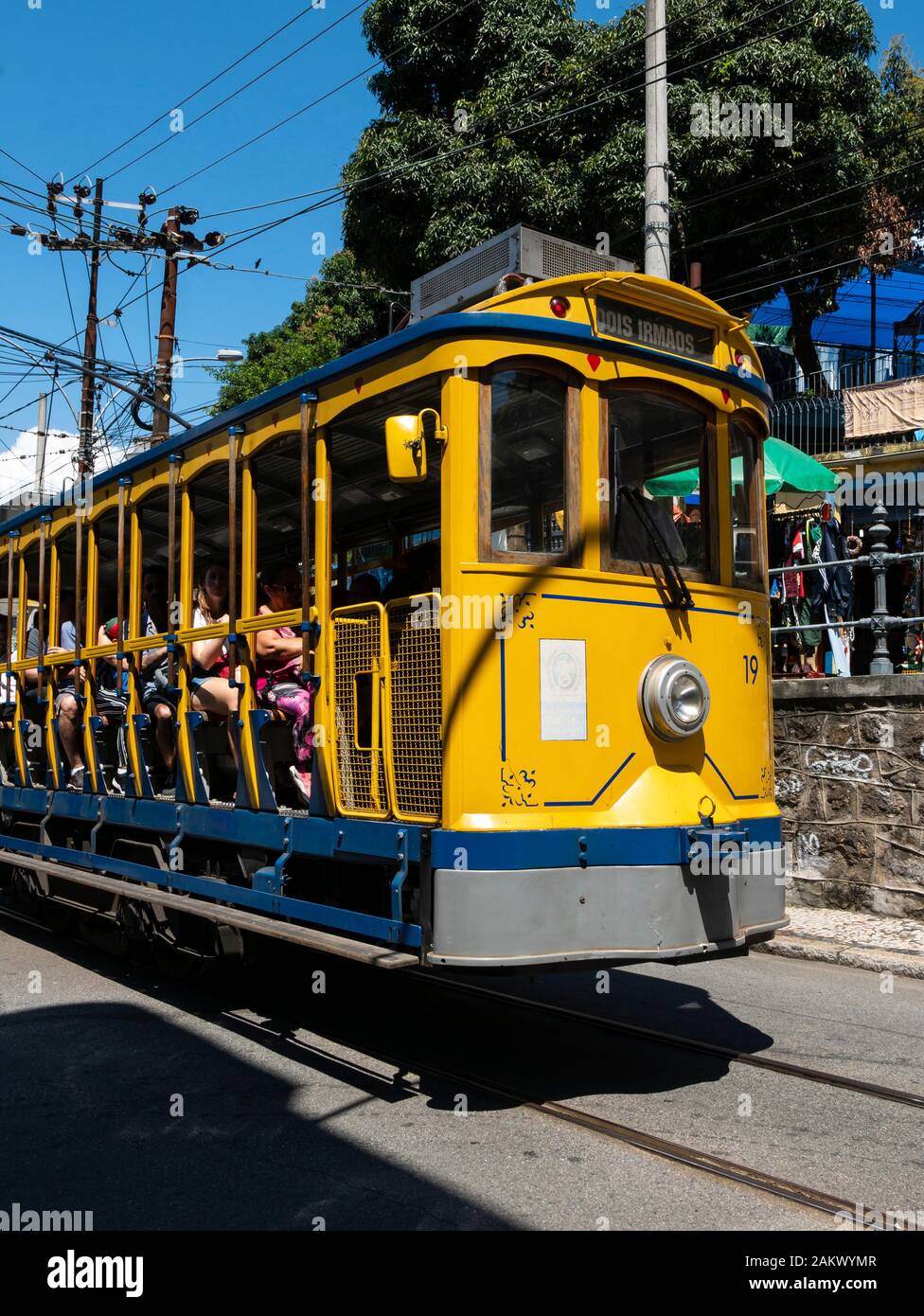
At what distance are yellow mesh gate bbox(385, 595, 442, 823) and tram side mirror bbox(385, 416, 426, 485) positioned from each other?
1.73 feet

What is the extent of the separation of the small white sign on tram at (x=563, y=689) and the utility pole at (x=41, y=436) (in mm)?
22397

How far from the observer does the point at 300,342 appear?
30.6 m

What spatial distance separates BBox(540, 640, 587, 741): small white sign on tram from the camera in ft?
16.5

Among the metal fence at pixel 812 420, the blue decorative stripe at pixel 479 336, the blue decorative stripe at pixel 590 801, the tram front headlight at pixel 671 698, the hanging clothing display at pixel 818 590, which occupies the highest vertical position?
the metal fence at pixel 812 420

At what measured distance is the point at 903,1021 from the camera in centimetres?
655

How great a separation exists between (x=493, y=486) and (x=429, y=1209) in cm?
285

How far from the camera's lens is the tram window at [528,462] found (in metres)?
5.13

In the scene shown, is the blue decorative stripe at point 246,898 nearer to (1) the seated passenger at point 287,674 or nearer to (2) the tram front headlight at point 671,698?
(1) the seated passenger at point 287,674

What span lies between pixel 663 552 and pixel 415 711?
141 centimetres

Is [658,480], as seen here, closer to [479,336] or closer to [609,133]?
[479,336]

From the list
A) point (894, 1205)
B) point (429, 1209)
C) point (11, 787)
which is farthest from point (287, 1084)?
point (11, 787)

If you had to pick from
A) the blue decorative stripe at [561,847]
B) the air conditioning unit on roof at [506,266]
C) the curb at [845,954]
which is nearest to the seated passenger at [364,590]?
the air conditioning unit on roof at [506,266]

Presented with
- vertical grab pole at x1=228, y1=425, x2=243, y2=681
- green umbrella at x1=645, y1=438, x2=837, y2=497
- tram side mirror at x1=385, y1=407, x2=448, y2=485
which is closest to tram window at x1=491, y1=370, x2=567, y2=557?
tram side mirror at x1=385, y1=407, x2=448, y2=485

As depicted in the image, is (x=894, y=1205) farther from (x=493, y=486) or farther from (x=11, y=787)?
(x=11, y=787)
